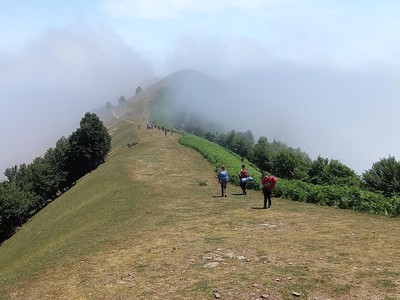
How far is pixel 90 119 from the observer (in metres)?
91.8

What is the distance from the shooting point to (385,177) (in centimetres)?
6719

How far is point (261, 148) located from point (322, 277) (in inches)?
3908

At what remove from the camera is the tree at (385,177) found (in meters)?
65.7

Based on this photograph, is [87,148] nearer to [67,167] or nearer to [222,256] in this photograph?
[67,167]

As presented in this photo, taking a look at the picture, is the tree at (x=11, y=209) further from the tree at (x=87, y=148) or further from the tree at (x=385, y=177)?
the tree at (x=385, y=177)

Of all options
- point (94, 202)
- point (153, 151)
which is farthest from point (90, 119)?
point (94, 202)

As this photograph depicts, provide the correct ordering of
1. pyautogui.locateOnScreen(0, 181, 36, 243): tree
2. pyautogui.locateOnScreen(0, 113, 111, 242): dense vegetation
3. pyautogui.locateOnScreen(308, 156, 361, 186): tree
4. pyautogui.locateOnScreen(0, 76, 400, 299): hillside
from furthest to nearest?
pyautogui.locateOnScreen(0, 113, 111, 242): dense vegetation, pyautogui.locateOnScreen(0, 181, 36, 243): tree, pyautogui.locateOnScreen(308, 156, 361, 186): tree, pyautogui.locateOnScreen(0, 76, 400, 299): hillside

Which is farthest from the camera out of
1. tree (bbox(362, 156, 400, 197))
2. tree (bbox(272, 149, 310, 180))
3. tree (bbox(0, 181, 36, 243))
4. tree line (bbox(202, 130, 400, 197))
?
tree (bbox(272, 149, 310, 180))

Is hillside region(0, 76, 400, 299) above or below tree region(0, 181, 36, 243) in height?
above

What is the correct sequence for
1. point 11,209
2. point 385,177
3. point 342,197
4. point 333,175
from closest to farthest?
point 342,197 → point 385,177 → point 11,209 → point 333,175

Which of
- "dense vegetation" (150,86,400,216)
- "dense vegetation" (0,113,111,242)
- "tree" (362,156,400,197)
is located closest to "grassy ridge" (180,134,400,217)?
"dense vegetation" (150,86,400,216)

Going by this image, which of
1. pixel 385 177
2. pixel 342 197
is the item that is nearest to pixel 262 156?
pixel 385 177

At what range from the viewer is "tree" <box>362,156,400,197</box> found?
6569cm

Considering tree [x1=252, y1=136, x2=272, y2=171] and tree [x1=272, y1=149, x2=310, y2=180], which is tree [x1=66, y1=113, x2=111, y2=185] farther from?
tree [x1=252, y1=136, x2=272, y2=171]
